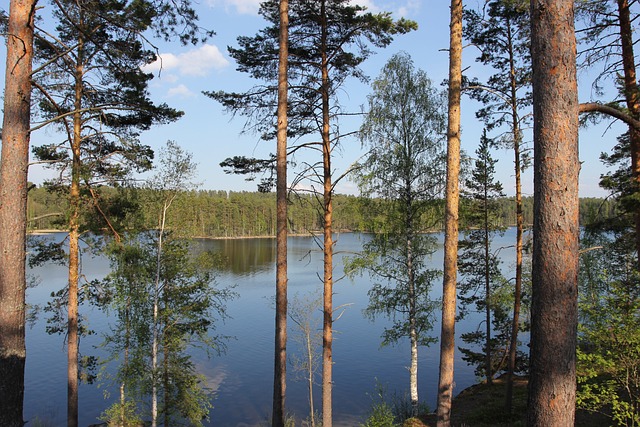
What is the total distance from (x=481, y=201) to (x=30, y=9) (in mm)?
15717

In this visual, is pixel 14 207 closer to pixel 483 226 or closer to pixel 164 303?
pixel 164 303

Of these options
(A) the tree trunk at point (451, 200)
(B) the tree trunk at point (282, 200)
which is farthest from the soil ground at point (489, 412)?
(B) the tree trunk at point (282, 200)

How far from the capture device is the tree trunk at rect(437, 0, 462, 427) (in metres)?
7.15

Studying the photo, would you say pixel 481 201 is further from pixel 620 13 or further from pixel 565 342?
pixel 565 342

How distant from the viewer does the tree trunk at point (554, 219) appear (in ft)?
9.88

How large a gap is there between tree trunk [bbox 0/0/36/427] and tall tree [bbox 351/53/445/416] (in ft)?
31.7

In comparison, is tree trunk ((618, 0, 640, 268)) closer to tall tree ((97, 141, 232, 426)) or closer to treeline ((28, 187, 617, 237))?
treeline ((28, 187, 617, 237))

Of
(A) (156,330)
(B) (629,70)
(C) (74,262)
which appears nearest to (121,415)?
(A) (156,330)

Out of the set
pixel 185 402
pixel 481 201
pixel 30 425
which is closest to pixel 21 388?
pixel 185 402

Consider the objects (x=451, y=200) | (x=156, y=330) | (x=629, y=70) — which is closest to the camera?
(x=451, y=200)

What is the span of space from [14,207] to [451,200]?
20.0 feet

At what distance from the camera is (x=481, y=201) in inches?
660

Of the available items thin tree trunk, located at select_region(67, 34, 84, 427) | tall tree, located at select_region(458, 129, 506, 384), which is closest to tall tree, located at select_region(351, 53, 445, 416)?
tall tree, located at select_region(458, 129, 506, 384)

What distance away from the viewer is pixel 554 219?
3131mm
